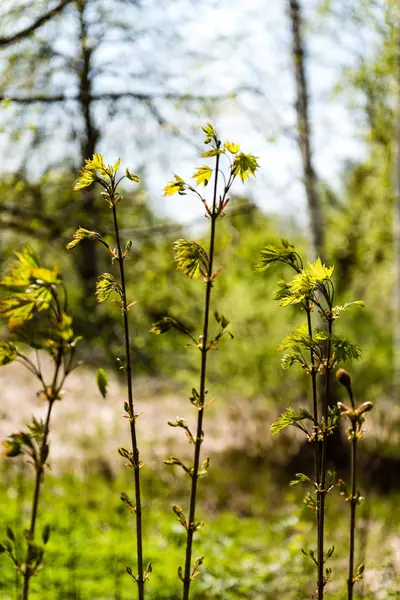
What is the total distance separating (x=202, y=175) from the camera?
4.55ft

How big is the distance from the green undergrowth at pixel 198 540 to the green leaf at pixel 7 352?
1.33 m

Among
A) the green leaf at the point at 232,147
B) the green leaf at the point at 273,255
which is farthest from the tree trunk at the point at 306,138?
the green leaf at the point at 232,147

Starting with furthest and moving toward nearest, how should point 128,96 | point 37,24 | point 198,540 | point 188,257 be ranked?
point 198,540, point 128,96, point 37,24, point 188,257

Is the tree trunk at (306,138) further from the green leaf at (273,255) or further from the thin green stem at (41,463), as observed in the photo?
the thin green stem at (41,463)

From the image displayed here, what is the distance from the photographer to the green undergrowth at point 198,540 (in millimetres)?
3615

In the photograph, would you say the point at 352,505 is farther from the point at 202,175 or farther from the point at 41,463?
the point at 202,175

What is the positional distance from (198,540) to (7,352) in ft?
11.9

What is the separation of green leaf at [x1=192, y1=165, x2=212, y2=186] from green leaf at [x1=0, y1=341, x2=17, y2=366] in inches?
24.4

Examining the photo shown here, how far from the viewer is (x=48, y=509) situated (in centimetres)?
542

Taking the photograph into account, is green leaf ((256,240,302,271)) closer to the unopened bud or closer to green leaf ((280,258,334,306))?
green leaf ((280,258,334,306))

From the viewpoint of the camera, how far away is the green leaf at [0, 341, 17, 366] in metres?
1.37

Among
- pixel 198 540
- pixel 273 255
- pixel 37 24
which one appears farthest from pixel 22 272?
pixel 198 540

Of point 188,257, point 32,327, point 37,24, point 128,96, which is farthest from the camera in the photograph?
point 128,96

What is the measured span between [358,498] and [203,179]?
0.96 m
